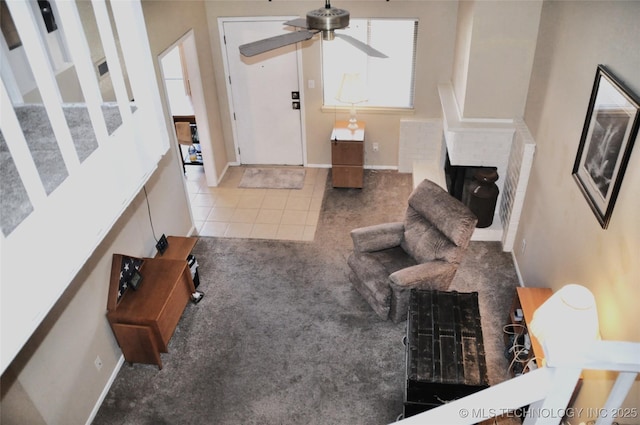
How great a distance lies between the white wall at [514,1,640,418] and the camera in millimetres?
2631

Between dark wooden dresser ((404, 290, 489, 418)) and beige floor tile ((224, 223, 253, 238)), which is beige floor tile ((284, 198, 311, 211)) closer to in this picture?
beige floor tile ((224, 223, 253, 238))

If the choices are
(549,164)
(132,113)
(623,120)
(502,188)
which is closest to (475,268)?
(502,188)

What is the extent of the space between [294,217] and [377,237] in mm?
1487

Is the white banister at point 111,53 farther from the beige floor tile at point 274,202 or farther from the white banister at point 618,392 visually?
the beige floor tile at point 274,202

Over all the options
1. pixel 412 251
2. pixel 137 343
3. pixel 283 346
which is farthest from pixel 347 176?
pixel 137 343

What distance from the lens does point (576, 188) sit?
3.41 m

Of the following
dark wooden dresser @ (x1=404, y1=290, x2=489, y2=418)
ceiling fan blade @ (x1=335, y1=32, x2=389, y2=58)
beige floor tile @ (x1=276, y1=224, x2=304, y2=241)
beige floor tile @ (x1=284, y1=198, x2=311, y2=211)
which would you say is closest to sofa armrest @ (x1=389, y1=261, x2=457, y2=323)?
dark wooden dresser @ (x1=404, y1=290, x2=489, y2=418)

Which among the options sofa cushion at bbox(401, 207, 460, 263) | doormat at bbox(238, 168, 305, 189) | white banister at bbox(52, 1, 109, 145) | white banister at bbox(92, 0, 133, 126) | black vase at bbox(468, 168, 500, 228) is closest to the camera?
white banister at bbox(52, 1, 109, 145)

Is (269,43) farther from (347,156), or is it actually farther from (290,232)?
(347,156)

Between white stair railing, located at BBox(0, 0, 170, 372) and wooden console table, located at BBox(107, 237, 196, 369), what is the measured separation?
78.3 inches

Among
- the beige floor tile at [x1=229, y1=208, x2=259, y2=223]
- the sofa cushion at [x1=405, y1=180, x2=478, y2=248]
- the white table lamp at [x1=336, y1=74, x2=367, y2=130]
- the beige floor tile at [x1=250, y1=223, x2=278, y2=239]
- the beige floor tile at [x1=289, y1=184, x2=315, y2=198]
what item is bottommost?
the beige floor tile at [x1=250, y1=223, x2=278, y2=239]

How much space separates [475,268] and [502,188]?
3.12 feet

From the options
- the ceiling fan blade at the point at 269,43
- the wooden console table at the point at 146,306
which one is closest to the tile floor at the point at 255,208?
the wooden console table at the point at 146,306

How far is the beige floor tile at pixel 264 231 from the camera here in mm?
5480
